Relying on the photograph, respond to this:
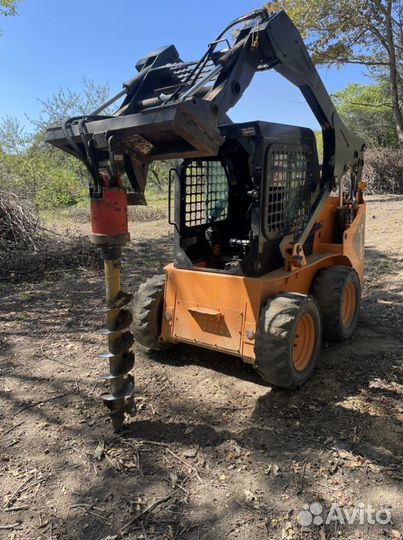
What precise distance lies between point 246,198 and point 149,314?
1577 millimetres

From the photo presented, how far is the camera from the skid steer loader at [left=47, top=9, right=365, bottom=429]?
2.65 meters

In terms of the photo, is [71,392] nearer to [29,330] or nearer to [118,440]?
[118,440]

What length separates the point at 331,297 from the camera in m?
4.13

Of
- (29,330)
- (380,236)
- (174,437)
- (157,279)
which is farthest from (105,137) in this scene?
(380,236)

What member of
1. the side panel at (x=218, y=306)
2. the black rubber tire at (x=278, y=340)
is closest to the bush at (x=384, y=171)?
the side panel at (x=218, y=306)

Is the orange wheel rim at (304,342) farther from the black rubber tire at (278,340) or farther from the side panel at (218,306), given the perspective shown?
the side panel at (218,306)

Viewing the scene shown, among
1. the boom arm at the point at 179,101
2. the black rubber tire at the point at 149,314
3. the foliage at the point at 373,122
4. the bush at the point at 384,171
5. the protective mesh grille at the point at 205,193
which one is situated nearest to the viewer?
the boom arm at the point at 179,101

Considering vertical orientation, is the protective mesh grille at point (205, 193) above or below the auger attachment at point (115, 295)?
above

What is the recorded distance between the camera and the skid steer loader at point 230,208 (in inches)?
104

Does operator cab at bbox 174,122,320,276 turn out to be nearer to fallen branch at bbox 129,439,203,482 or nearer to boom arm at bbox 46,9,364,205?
boom arm at bbox 46,9,364,205

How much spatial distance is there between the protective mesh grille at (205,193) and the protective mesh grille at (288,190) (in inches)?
32.2

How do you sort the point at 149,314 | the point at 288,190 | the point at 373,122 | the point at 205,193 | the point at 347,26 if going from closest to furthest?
the point at 288,190
the point at 149,314
the point at 205,193
the point at 347,26
the point at 373,122

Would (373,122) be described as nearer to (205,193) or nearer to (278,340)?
(205,193)

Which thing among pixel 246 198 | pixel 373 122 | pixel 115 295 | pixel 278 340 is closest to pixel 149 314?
pixel 115 295
